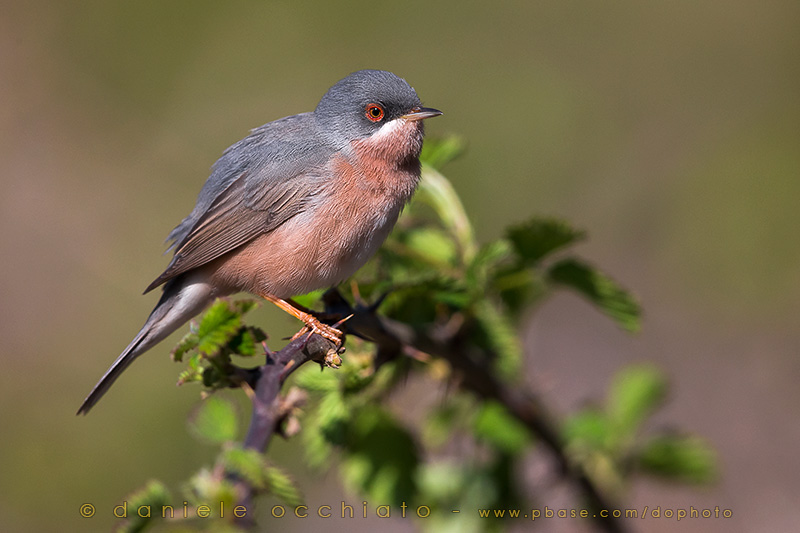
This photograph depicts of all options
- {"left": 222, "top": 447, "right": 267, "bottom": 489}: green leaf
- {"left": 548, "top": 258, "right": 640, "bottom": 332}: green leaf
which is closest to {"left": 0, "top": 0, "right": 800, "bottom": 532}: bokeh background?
{"left": 548, "top": 258, "right": 640, "bottom": 332}: green leaf

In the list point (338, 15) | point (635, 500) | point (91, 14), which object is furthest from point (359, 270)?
point (91, 14)

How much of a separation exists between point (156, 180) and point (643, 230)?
5000mm

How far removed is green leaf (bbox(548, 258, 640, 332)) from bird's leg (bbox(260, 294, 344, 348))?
0.86 m

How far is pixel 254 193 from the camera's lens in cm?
350

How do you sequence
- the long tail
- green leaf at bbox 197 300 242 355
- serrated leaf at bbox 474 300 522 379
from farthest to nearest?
the long tail, serrated leaf at bbox 474 300 522 379, green leaf at bbox 197 300 242 355

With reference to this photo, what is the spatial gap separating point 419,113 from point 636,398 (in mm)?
1723

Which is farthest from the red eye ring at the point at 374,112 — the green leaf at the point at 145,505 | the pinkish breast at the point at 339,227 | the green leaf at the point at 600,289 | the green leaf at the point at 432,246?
the green leaf at the point at 145,505

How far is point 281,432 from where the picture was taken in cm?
202

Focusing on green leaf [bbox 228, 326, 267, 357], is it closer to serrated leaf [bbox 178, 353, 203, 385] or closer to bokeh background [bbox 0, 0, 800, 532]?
serrated leaf [bbox 178, 353, 203, 385]

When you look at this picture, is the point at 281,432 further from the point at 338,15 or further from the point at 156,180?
the point at 338,15

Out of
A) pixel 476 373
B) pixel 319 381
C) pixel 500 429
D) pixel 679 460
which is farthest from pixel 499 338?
pixel 679 460

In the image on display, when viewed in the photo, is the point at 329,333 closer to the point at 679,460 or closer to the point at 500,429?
the point at 500,429

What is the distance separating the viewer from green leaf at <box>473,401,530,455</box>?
286cm

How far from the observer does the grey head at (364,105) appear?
3602mm
